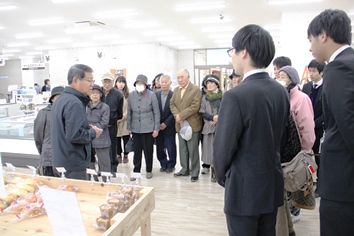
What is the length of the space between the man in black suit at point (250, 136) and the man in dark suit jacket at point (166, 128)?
3090mm

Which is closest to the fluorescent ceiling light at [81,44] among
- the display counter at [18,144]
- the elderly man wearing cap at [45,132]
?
the display counter at [18,144]

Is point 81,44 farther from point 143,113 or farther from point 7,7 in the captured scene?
point 143,113

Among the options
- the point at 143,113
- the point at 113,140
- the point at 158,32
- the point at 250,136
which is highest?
the point at 158,32

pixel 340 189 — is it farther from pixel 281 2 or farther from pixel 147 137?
pixel 281 2

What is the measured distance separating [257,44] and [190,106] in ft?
8.98

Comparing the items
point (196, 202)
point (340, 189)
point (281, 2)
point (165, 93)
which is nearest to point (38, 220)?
point (340, 189)

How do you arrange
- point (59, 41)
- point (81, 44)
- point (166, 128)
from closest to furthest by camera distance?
point (166, 128) < point (59, 41) < point (81, 44)

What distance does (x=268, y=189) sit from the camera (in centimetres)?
132

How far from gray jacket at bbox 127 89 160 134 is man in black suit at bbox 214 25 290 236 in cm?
285

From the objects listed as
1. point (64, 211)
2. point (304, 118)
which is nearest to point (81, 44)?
point (304, 118)

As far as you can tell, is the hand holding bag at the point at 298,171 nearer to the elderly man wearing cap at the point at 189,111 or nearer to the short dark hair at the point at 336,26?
the short dark hair at the point at 336,26

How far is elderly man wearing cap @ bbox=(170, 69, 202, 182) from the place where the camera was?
13.3ft

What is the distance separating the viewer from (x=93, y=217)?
4.83 feet

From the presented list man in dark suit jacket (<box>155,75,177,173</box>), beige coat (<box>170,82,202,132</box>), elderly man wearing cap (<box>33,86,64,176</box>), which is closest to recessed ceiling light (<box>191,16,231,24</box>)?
man in dark suit jacket (<box>155,75,177,173</box>)
